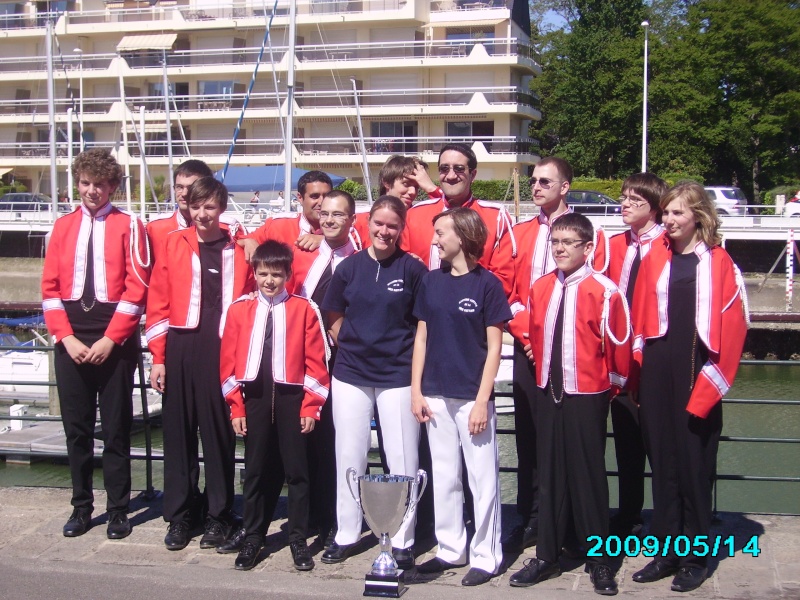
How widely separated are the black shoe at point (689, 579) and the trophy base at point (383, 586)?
1371mm

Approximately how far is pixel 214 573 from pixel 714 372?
276 cm

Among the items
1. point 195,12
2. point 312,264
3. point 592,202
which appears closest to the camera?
point 312,264

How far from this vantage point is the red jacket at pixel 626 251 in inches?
210

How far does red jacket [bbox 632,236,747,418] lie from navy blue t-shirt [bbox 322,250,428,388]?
4.08 feet

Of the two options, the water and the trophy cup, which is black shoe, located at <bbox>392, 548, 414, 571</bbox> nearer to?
the trophy cup

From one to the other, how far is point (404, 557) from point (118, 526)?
1.75 metres

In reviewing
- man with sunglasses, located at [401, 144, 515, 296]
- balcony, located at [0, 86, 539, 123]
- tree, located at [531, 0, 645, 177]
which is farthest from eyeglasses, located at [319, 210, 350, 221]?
tree, located at [531, 0, 645, 177]

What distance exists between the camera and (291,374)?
5.13m

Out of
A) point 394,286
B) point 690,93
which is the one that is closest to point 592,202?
point 690,93

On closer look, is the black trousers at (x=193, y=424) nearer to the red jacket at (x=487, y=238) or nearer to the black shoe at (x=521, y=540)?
the red jacket at (x=487, y=238)

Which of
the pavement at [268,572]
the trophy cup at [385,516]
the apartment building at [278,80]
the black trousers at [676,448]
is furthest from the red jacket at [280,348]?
the apartment building at [278,80]

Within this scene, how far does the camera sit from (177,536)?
5418 mm

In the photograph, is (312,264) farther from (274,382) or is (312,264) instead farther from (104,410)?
(104,410)
